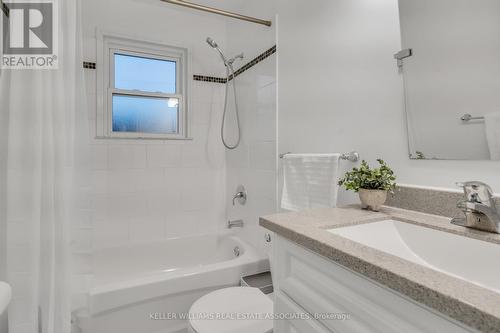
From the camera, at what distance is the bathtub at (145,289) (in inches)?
51.2

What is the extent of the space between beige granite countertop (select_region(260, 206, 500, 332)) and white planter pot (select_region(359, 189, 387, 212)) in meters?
0.04

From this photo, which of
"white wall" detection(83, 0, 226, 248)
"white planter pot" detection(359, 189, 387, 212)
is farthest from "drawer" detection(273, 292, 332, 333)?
"white wall" detection(83, 0, 226, 248)

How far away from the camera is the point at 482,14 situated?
0.80 meters

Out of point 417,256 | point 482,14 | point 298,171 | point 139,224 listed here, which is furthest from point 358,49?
point 139,224

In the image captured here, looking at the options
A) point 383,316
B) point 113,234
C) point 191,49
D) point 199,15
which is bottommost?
point 113,234

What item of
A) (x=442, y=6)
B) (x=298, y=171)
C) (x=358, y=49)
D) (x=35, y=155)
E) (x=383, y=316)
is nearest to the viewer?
(x=383, y=316)

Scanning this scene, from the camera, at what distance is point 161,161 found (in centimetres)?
224

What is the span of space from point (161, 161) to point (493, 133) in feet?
6.92

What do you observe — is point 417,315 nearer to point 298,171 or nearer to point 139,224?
point 298,171

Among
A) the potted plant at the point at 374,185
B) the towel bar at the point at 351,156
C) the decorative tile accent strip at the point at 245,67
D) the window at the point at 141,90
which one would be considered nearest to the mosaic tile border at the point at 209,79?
the decorative tile accent strip at the point at 245,67

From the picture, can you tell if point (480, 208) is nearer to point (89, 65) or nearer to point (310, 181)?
point (310, 181)

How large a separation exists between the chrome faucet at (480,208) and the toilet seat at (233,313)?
849 millimetres

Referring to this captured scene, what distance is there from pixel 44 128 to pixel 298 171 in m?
1.18

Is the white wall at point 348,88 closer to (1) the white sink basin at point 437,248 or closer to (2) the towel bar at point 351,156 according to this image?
(2) the towel bar at point 351,156
